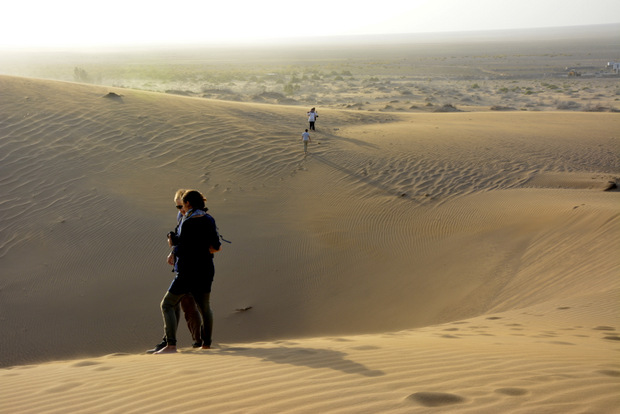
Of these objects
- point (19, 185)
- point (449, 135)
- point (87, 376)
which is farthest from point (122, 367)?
point (449, 135)

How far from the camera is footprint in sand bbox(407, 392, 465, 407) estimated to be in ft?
10.9

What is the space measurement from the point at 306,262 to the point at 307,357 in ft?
13.6

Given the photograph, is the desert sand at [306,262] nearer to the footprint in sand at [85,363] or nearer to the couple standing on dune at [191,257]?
the footprint in sand at [85,363]

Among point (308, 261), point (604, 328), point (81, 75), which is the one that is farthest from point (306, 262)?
point (81, 75)

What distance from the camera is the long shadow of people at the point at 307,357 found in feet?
13.6

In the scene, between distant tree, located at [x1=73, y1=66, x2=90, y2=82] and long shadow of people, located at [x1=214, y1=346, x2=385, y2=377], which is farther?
distant tree, located at [x1=73, y1=66, x2=90, y2=82]

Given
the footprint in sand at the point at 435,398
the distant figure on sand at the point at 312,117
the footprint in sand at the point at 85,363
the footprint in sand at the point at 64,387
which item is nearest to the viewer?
the footprint in sand at the point at 435,398

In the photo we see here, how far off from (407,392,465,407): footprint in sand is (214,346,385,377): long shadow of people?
0.54 m

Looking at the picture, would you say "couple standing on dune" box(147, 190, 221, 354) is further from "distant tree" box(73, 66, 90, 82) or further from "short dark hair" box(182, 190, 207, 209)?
"distant tree" box(73, 66, 90, 82)

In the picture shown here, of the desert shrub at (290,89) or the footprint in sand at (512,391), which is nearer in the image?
the footprint in sand at (512,391)

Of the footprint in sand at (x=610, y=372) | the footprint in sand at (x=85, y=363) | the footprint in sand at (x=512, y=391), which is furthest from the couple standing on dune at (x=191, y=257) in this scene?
the footprint in sand at (x=610, y=372)

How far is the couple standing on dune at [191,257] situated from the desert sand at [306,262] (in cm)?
Answer: 45

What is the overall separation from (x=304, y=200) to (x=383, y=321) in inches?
159

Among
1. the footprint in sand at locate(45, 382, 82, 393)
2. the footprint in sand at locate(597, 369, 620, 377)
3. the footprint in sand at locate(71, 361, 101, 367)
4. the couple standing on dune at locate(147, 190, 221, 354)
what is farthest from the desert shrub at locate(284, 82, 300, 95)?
the footprint in sand at locate(597, 369, 620, 377)
